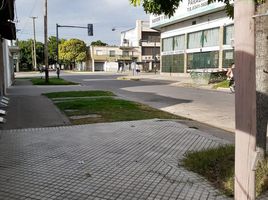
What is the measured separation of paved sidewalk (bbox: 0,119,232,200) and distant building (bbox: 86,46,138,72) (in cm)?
8133

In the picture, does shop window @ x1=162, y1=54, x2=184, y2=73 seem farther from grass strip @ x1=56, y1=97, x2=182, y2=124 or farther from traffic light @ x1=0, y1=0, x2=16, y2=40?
grass strip @ x1=56, y1=97, x2=182, y2=124

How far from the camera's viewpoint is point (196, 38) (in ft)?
143

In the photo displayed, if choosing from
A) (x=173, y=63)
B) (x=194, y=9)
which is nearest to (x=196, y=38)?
(x=194, y=9)

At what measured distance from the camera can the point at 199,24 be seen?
42469 mm

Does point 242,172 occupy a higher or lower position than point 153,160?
higher

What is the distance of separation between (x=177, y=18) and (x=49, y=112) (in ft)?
117

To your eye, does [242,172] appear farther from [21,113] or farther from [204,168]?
[21,113]

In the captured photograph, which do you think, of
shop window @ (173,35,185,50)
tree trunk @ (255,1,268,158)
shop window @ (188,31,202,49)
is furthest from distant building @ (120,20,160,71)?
tree trunk @ (255,1,268,158)

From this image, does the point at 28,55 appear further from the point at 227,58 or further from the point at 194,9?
the point at 227,58

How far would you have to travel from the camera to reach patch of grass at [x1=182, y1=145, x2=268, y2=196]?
15.2 ft

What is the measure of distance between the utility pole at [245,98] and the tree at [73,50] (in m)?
87.5

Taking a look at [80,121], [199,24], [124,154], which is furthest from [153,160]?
[199,24]

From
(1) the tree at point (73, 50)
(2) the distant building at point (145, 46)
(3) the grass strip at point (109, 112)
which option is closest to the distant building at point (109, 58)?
(2) the distant building at point (145, 46)

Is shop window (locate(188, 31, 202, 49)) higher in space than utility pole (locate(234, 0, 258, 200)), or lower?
higher
